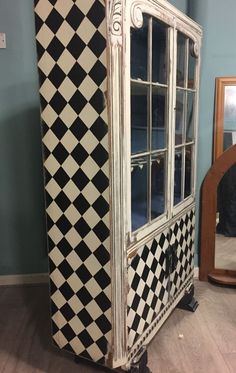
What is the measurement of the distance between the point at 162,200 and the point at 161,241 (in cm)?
22

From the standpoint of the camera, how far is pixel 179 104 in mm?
1967

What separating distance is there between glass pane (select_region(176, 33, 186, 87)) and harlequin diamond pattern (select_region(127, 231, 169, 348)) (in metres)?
0.87

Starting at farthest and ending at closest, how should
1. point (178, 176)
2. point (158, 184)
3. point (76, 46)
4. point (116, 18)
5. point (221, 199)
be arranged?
point (221, 199), point (178, 176), point (158, 184), point (76, 46), point (116, 18)

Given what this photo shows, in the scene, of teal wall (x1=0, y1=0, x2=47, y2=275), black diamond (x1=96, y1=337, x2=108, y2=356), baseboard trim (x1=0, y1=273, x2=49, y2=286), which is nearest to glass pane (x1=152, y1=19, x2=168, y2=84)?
Result: teal wall (x1=0, y1=0, x2=47, y2=275)

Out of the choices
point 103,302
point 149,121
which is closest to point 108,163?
point 149,121

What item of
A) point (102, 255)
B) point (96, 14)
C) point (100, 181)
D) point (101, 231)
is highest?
point (96, 14)

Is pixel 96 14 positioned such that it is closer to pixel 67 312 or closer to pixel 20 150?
pixel 67 312

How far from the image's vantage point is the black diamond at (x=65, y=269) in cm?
157

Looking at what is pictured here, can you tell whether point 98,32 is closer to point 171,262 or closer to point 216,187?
point 171,262

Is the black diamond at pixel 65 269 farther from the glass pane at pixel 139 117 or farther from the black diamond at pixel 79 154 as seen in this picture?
the glass pane at pixel 139 117

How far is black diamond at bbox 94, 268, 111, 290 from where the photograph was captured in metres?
1.47

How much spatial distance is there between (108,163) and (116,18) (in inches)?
21.4

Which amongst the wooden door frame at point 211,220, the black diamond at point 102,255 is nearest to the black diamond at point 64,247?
the black diamond at point 102,255

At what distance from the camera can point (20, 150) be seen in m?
2.49
